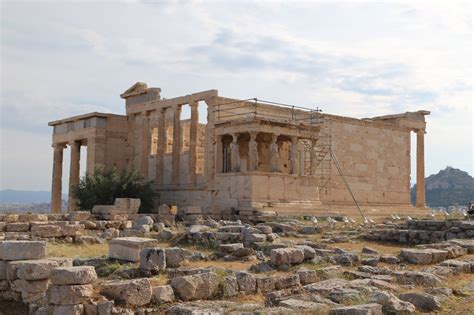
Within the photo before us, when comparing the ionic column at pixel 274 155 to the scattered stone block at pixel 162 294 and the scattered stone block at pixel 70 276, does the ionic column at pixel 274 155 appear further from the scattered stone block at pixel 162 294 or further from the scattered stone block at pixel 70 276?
the scattered stone block at pixel 70 276

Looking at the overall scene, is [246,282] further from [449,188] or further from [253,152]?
[449,188]

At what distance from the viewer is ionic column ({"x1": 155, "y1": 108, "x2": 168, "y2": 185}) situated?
28.8 metres

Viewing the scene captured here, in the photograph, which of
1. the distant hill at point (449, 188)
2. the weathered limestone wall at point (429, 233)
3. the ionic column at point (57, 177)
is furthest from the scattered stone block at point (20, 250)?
the distant hill at point (449, 188)

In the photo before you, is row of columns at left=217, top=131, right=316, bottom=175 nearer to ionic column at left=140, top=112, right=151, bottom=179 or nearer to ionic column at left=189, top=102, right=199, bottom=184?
ionic column at left=189, top=102, right=199, bottom=184

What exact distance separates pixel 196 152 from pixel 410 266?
16.9 metres

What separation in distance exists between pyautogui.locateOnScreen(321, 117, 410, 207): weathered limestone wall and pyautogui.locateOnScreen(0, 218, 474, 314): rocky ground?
16553 mm

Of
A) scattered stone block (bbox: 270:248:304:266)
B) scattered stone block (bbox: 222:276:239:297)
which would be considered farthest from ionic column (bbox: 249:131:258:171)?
scattered stone block (bbox: 222:276:239:297)

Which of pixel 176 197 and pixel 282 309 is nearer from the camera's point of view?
pixel 282 309

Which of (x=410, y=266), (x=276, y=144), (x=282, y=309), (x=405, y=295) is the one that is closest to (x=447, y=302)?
(x=405, y=295)

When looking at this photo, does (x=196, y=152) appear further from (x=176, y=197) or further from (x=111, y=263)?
(x=111, y=263)

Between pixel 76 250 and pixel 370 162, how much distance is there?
20877 millimetres

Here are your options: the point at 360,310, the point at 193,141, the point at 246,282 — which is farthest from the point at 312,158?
the point at 360,310

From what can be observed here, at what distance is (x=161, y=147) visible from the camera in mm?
29219

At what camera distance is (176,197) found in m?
27.6
